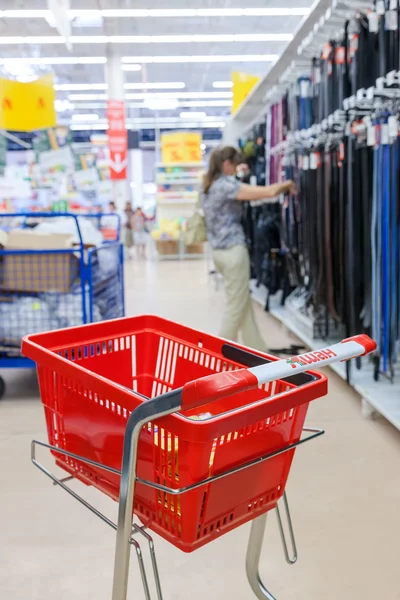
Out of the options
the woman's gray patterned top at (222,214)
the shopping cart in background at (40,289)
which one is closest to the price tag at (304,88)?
the woman's gray patterned top at (222,214)

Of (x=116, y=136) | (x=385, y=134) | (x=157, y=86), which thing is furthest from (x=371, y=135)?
(x=157, y=86)

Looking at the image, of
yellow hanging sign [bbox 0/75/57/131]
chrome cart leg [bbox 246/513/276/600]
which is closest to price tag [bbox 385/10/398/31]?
chrome cart leg [bbox 246/513/276/600]

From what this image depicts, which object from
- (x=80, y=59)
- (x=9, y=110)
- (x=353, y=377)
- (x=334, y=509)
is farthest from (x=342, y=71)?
(x=80, y=59)

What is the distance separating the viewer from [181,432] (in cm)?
101

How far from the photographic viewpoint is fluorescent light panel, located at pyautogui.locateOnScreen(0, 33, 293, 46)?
38.6ft

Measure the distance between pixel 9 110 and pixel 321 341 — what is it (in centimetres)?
541

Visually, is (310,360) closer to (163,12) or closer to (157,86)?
(163,12)

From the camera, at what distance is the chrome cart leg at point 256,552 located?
1.46 m

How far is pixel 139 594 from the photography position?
183 cm

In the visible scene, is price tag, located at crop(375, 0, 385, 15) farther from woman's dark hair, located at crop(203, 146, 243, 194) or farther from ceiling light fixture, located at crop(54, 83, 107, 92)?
ceiling light fixture, located at crop(54, 83, 107, 92)

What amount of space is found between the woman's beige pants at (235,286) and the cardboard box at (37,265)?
3.75ft

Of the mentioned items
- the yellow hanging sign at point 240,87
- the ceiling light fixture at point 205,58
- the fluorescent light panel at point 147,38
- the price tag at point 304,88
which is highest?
the ceiling light fixture at point 205,58

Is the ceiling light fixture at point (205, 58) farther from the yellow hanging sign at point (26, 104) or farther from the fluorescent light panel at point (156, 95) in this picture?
the yellow hanging sign at point (26, 104)

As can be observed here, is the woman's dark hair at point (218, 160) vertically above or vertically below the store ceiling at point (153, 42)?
below
